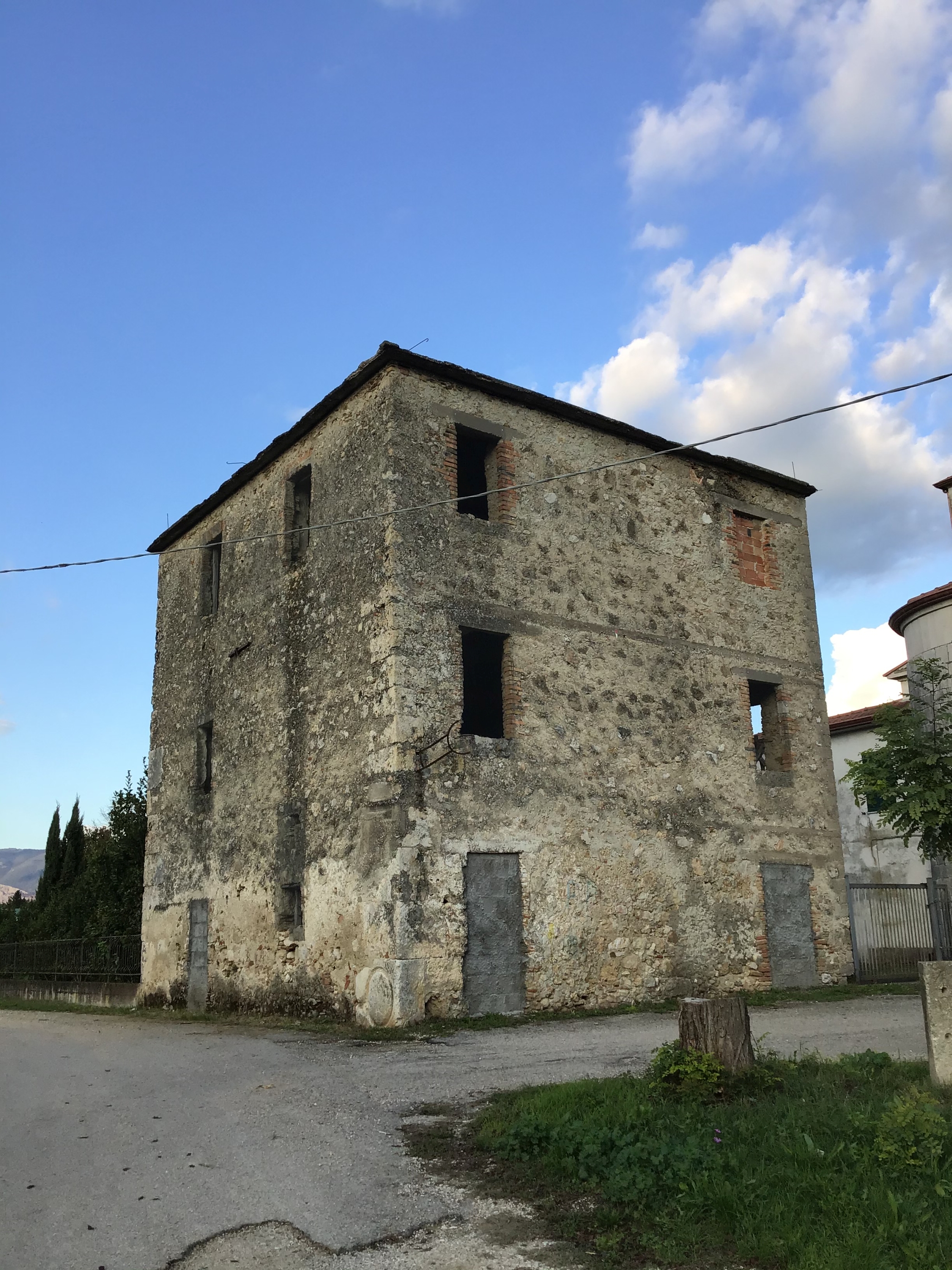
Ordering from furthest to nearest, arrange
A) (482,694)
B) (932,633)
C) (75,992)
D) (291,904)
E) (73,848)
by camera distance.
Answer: (73,848) < (932,633) < (75,992) < (482,694) < (291,904)

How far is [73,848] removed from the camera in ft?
97.9

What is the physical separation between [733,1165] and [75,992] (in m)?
17.4

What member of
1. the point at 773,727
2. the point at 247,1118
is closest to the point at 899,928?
the point at 773,727

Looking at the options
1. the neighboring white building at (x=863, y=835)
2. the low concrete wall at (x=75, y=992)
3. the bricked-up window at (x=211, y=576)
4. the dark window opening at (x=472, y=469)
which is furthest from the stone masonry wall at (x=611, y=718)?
the neighboring white building at (x=863, y=835)

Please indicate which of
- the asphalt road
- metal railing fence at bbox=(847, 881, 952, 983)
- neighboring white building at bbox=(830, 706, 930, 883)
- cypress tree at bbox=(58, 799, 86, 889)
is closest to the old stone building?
the asphalt road

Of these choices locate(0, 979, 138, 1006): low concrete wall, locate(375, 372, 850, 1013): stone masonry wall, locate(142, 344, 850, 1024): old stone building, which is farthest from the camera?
locate(0, 979, 138, 1006): low concrete wall

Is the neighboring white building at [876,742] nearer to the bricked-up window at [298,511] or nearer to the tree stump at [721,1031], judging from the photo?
the bricked-up window at [298,511]

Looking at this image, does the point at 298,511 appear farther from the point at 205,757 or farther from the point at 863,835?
the point at 863,835

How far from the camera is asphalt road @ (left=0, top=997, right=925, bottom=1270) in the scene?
4.47m

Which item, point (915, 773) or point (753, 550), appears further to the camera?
point (753, 550)

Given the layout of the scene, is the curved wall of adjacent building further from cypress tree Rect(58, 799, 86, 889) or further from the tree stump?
cypress tree Rect(58, 799, 86, 889)

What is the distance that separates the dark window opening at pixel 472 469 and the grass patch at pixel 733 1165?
8505mm

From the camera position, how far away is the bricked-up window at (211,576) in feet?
55.0

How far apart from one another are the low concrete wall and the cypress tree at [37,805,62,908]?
19.1ft
